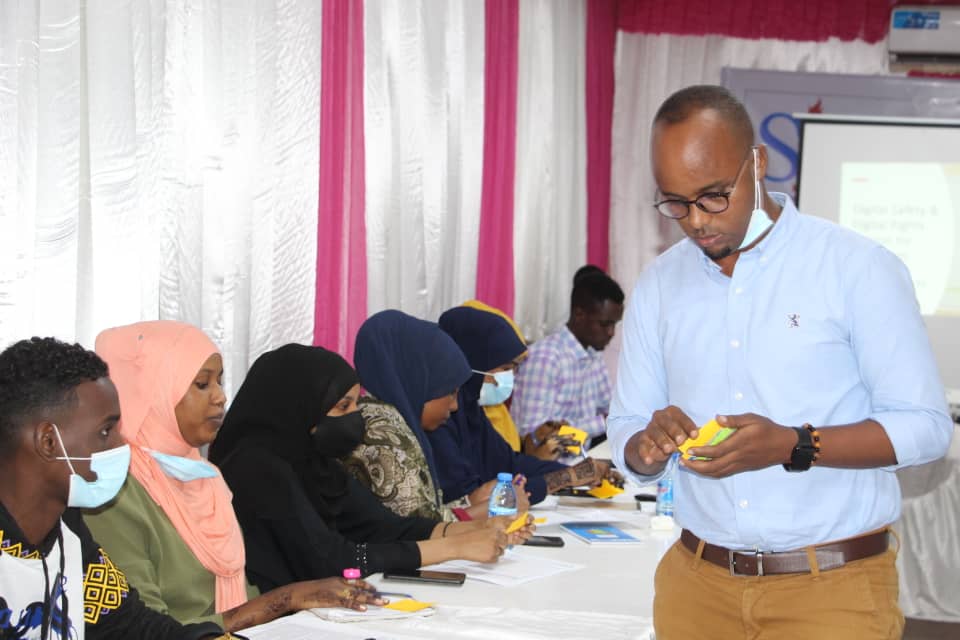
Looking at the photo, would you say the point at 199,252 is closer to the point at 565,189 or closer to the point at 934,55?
the point at 565,189

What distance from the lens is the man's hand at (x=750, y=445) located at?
151 centimetres

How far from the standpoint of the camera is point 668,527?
304 cm

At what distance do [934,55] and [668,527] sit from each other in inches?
199

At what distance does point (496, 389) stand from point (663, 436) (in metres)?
2.55

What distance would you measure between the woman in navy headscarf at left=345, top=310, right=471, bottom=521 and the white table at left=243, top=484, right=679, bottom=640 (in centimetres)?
46

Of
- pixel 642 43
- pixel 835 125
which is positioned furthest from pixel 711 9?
pixel 835 125

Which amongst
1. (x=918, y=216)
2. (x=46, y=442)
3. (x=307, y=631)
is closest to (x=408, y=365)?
(x=307, y=631)

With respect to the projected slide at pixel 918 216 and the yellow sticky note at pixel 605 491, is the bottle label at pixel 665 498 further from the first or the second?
the projected slide at pixel 918 216

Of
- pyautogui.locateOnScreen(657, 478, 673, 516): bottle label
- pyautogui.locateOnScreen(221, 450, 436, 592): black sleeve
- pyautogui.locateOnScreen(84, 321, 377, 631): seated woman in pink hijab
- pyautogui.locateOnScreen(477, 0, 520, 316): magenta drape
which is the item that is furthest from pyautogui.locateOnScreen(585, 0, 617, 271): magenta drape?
pyautogui.locateOnScreen(84, 321, 377, 631): seated woman in pink hijab

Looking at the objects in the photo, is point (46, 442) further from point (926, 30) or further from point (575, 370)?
point (926, 30)

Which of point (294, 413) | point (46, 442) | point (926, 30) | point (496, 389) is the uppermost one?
point (926, 30)

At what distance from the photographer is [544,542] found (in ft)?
9.34

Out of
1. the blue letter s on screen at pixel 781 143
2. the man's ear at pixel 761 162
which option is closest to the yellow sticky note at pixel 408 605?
the man's ear at pixel 761 162

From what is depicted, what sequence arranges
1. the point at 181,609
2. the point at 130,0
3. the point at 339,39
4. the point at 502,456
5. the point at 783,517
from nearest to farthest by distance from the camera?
the point at 783,517 → the point at 181,609 → the point at 130,0 → the point at 339,39 → the point at 502,456
